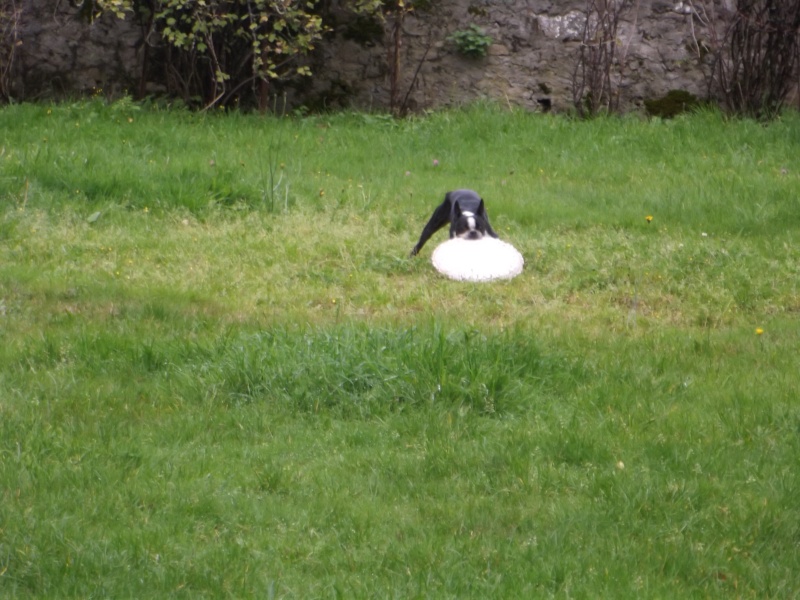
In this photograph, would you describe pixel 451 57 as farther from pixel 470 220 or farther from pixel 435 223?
pixel 470 220

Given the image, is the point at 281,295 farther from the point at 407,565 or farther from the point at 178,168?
the point at 407,565

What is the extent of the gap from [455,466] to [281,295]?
276cm

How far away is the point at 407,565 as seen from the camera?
3781mm

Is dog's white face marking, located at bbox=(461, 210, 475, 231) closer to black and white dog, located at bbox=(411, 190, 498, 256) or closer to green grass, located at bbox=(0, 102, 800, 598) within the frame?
black and white dog, located at bbox=(411, 190, 498, 256)

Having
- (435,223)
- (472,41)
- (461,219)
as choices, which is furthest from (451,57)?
(461,219)

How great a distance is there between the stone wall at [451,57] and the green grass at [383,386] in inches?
113

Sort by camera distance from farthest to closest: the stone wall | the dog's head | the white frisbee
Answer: the stone wall < the dog's head < the white frisbee

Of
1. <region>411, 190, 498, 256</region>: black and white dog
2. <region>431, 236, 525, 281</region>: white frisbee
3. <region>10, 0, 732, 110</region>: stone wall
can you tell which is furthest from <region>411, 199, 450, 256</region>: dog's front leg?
<region>10, 0, 732, 110</region>: stone wall

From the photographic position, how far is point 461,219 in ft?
25.0

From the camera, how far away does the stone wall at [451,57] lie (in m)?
12.5

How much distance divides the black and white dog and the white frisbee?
6cm

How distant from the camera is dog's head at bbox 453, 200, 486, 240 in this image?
297 inches

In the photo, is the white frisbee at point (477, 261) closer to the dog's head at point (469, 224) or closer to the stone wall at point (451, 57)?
the dog's head at point (469, 224)

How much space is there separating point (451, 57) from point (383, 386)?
814 centimetres
